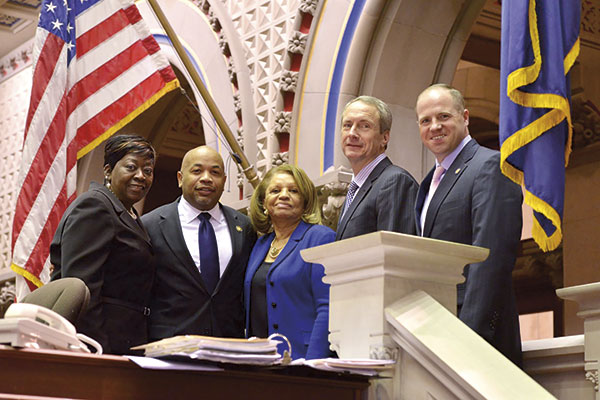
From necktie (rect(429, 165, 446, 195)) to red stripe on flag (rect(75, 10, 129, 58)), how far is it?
357 centimetres

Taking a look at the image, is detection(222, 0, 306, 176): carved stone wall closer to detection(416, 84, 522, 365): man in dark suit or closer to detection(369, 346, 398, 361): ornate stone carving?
detection(416, 84, 522, 365): man in dark suit

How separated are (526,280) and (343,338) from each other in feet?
26.9

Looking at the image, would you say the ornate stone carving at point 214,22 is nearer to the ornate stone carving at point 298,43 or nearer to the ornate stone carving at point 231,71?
the ornate stone carving at point 231,71

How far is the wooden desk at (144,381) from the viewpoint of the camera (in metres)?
2.16

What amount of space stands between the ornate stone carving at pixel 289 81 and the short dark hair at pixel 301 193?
2.44 meters

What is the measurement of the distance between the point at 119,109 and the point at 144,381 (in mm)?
4214

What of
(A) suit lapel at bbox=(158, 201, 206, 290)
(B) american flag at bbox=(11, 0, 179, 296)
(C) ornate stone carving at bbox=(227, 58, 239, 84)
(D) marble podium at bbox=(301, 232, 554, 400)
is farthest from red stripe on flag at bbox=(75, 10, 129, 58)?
(D) marble podium at bbox=(301, 232, 554, 400)

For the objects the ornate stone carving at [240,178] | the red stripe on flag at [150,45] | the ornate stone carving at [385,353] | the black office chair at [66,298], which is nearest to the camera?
the ornate stone carving at [385,353]

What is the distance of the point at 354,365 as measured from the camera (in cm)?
248

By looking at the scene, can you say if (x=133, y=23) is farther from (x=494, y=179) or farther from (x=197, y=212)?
(x=494, y=179)

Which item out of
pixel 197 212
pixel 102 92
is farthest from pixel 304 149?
pixel 197 212

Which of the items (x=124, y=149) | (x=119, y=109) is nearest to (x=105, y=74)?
(x=119, y=109)

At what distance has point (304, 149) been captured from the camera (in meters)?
6.22

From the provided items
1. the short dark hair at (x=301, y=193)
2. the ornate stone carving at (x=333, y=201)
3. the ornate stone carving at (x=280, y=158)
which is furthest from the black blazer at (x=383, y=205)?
the ornate stone carving at (x=280, y=158)
